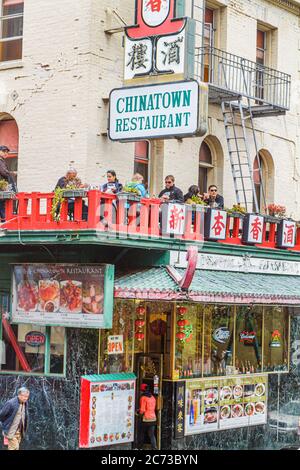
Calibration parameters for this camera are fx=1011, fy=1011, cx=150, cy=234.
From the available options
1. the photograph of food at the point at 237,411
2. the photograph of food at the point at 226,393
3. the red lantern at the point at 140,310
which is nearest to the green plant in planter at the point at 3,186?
the red lantern at the point at 140,310

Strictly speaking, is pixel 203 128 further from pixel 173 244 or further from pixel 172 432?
pixel 172 432

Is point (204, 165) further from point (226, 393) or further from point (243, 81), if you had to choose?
Result: point (226, 393)

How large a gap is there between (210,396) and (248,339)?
2015 millimetres

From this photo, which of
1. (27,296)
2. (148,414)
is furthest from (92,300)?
(148,414)

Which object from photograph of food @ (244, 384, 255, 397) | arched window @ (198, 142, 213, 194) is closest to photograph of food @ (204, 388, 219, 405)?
photograph of food @ (244, 384, 255, 397)

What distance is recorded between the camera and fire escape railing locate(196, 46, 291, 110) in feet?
77.0

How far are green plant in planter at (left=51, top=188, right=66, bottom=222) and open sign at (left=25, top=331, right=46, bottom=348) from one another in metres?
2.74

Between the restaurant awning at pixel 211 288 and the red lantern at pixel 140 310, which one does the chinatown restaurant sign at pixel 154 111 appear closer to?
the restaurant awning at pixel 211 288

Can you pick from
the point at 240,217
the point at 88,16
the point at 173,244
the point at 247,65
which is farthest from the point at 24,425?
the point at 247,65

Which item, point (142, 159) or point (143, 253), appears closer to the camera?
point (143, 253)

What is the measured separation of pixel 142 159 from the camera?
22.8 metres

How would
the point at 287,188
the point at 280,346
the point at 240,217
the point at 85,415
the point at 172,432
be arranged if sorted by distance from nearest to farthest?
the point at 85,415 < the point at 172,432 < the point at 240,217 < the point at 280,346 < the point at 287,188

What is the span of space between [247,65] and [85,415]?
34.8 feet

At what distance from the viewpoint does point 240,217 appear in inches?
867
